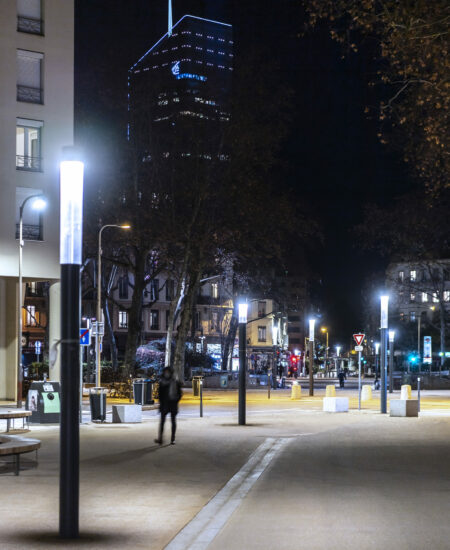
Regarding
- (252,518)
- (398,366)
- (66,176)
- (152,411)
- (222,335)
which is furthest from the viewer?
(398,366)

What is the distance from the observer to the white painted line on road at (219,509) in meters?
9.69

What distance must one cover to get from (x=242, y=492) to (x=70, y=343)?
4.95 m

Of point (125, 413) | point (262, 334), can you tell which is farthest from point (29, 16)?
point (262, 334)

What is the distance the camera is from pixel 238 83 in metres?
46.7

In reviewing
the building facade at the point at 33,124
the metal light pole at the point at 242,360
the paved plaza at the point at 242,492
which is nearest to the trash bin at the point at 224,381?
the building facade at the point at 33,124

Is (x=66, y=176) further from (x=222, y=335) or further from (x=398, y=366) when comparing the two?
(x=398, y=366)

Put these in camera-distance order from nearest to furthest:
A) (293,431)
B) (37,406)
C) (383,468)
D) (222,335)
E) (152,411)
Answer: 1. (383,468)
2. (293,431)
3. (37,406)
4. (152,411)
5. (222,335)

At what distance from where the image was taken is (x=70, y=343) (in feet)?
30.9

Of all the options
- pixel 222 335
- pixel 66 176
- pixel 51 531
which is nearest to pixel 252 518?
pixel 51 531

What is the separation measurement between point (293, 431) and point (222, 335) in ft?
241

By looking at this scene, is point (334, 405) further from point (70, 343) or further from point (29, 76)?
point (70, 343)

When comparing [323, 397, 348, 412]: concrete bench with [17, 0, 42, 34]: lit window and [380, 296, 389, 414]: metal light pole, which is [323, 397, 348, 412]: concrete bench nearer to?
[380, 296, 389, 414]: metal light pole

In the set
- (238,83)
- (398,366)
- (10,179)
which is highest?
(238,83)

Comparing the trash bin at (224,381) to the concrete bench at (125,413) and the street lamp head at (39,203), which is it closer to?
the street lamp head at (39,203)
